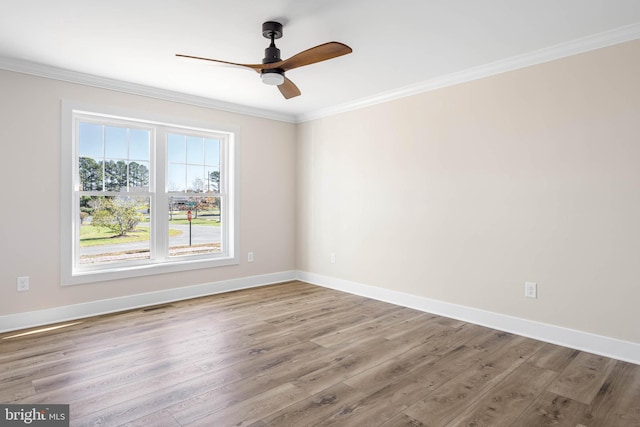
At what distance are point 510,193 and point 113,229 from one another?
4.17 metres

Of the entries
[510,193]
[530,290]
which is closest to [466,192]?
[510,193]

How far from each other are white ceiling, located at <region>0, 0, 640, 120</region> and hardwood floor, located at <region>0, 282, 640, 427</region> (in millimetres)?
2480

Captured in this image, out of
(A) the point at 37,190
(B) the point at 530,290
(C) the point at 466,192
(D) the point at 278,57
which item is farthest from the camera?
A: (C) the point at 466,192

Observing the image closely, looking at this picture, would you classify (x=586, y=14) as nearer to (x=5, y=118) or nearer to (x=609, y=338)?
(x=609, y=338)

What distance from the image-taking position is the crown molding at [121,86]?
336 centimetres

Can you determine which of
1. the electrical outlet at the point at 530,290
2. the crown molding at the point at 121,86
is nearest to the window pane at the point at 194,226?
the crown molding at the point at 121,86

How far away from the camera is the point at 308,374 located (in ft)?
8.26

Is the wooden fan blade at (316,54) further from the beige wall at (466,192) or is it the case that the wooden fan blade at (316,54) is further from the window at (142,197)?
the window at (142,197)

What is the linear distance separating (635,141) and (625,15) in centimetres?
90

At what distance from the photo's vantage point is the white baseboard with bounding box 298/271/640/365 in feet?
9.21

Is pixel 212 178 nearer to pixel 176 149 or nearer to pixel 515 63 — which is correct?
pixel 176 149

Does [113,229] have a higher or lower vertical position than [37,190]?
lower

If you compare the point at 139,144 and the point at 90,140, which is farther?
the point at 139,144

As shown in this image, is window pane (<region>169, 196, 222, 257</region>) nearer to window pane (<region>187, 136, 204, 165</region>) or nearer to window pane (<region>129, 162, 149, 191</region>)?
window pane (<region>129, 162, 149, 191</region>)
